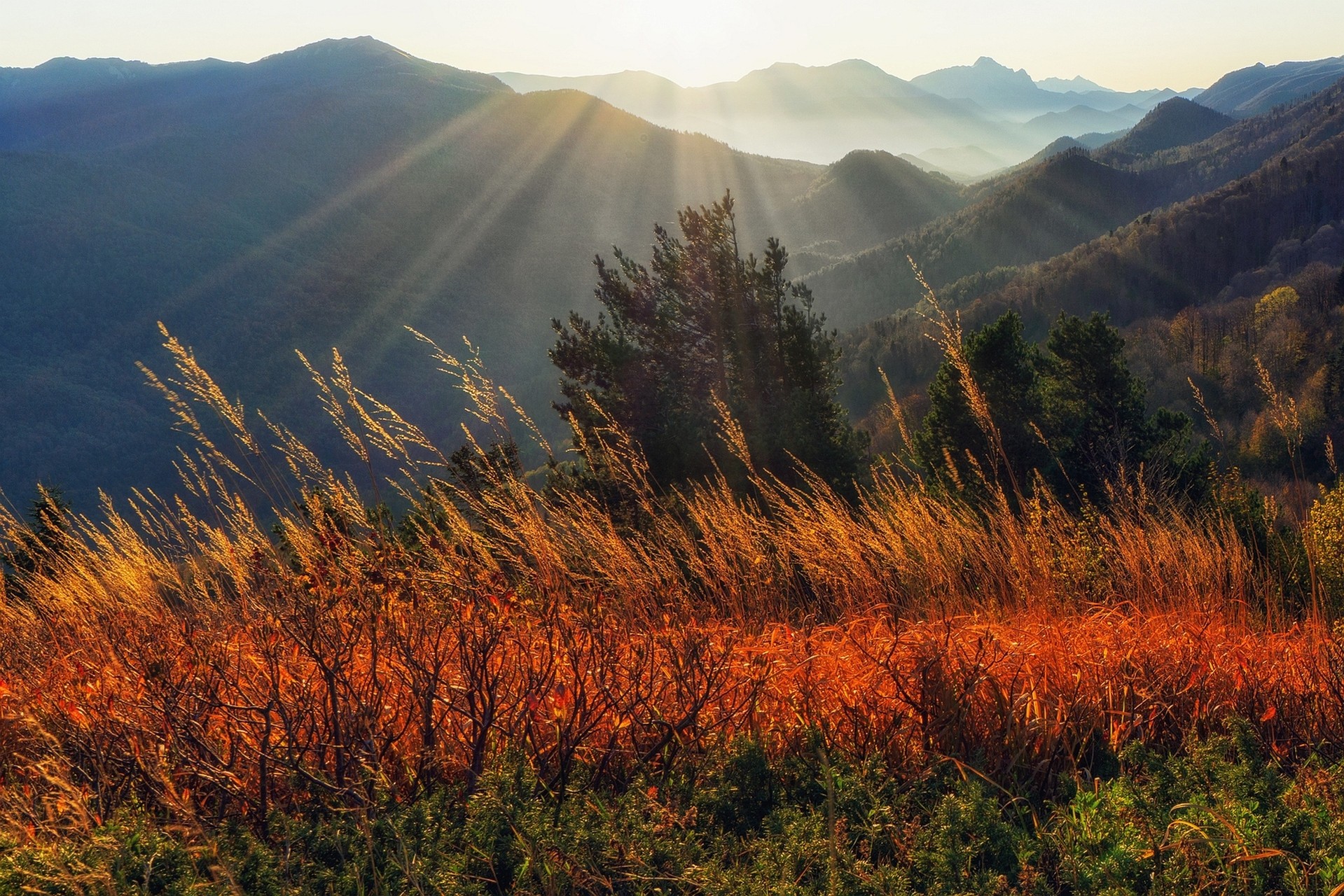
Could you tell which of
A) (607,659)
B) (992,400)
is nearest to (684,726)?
(607,659)

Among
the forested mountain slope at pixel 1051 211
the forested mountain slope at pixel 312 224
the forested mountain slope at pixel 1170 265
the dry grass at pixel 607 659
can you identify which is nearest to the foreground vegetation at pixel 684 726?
the dry grass at pixel 607 659

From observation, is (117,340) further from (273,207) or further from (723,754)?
(723,754)

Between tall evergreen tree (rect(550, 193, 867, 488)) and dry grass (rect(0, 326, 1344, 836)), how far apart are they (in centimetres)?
870

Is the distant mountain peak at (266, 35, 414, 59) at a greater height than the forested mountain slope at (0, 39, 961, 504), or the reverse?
the distant mountain peak at (266, 35, 414, 59)

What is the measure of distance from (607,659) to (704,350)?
503 inches

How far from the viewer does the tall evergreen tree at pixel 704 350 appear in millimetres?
13328

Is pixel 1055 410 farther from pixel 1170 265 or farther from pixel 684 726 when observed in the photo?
pixel 1170 265

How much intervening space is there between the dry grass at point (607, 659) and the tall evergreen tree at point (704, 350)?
870cm

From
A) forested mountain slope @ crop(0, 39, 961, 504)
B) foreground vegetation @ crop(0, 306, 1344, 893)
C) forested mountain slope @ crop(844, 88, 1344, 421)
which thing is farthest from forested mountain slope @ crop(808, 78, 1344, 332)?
foreground vegetation @ crop(0, 306, 1344, 893)

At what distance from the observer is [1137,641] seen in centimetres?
290

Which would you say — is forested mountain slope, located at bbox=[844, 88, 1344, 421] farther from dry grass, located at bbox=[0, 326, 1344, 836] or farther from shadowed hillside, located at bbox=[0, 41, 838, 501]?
dry grass, located at bbox=[0, 326, 1344, 836]

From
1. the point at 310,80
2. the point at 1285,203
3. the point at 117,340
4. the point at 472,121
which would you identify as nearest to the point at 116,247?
the point at 117,340

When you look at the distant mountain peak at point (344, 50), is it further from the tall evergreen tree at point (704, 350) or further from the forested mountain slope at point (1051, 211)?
the tall evergreen tree at point (704, 350)

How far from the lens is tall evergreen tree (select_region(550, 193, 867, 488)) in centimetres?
1333
